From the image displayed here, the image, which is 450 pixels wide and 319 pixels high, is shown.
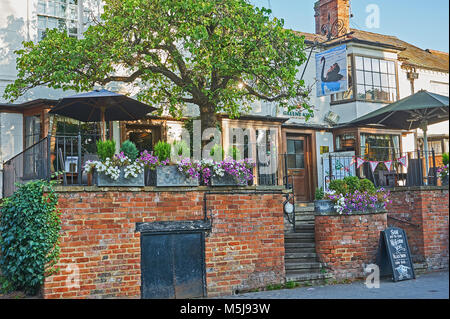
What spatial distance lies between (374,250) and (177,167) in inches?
180

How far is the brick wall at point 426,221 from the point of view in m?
11.1

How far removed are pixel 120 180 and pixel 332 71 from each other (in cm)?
774

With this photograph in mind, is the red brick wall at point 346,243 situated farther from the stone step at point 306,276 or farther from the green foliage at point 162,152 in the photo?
the green foliage at point 162,152

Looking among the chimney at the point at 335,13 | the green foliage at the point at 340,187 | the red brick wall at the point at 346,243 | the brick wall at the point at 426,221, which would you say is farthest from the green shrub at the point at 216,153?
the chimney at the point at 335,13

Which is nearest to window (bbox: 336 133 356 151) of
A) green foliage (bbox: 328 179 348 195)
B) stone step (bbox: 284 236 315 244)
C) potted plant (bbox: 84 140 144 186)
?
green foliage (bbox: 328 179 348 195)

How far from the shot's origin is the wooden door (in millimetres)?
15547

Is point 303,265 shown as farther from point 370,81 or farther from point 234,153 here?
point 370,81

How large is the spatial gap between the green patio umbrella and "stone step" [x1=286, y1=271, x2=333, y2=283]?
4.58 meters

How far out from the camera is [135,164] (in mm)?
8133

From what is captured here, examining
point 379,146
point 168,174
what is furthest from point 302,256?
point 379,146

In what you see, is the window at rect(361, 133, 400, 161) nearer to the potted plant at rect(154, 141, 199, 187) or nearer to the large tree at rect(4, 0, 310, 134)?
the large tree at rect(4, 0, 310, 134)

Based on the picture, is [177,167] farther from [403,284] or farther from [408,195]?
[408,195]

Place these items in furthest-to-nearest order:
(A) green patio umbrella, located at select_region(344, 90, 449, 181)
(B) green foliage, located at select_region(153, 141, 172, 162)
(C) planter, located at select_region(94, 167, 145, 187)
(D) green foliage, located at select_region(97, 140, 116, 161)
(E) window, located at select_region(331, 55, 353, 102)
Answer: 1. (E) window, located at select_region(331, 55, 353, 102)
2. (A) green patio umbrella, located at select_region(344, 90, 449, 181)
3. (B) green foliage, located at select_region(153, 141, 172, 162)
4. (D) green foliage, located at select_region(97, 140, 116, 161)
5. (C) planter, located at select_region(94, 167, 145, 187)
